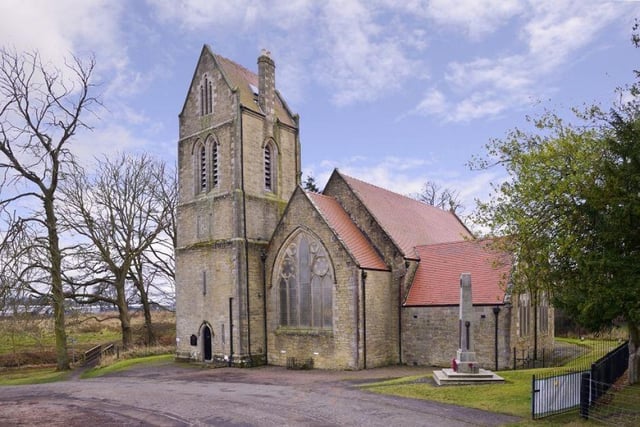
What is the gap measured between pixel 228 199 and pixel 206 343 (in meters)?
Answer: 7.75

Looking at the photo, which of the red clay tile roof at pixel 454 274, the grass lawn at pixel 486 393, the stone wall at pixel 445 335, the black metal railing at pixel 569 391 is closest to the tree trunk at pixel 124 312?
the stone wall at pixel 445 335

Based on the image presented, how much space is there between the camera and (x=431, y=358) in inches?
925

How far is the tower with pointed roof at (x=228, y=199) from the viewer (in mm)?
25844

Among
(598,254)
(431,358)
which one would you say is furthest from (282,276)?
(598,254)

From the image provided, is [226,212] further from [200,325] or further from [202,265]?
A: [200,325]

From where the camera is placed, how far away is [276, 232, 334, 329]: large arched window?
24.1 m

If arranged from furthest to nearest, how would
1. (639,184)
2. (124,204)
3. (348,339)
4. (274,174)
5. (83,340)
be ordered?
(83,340) < (124,204) < (274,174) < (348,339) < (639,184)

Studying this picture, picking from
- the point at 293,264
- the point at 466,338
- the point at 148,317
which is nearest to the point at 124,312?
the point at 148,317

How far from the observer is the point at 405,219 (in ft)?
96.7

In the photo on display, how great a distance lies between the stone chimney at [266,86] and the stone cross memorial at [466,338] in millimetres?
14987

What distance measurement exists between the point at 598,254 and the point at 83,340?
4527cm

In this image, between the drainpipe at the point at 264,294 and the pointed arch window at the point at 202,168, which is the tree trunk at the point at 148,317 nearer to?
the pointed arch window at the point at 202,168

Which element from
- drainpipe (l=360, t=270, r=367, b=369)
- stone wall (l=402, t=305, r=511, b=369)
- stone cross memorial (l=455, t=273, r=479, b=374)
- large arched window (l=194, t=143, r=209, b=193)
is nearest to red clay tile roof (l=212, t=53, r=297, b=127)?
large arched window (l=194, t=143, r=209, b=193)

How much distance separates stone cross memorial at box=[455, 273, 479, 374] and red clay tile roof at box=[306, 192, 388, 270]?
18.2 ft
